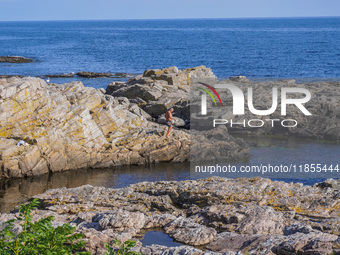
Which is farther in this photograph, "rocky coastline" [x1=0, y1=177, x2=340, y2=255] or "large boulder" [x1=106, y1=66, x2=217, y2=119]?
"large boulder" [x1=106, y1=66, x2=217, y2=119]

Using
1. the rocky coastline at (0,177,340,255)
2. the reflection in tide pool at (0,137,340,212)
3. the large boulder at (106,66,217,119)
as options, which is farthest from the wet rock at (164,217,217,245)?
the large boulder at (106,66,217,119)

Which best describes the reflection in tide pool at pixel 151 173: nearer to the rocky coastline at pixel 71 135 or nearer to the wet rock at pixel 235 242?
the rocky coastline at pixel 71 135

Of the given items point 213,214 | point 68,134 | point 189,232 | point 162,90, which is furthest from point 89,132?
point 189,232

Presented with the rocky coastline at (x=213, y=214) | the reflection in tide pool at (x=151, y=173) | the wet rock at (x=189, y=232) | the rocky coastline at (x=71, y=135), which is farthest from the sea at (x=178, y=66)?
the wet rock at (x=189, y=232)

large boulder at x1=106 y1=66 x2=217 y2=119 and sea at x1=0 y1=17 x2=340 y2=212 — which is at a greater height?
large boulder at x1=106 y1=66 x2=217 y2=119

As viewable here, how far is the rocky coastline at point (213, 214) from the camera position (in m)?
14.5

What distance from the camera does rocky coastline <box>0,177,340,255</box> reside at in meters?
14.5

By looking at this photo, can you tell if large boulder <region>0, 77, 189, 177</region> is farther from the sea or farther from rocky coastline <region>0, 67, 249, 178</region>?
the sea

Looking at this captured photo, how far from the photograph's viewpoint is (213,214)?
1795 centimetres

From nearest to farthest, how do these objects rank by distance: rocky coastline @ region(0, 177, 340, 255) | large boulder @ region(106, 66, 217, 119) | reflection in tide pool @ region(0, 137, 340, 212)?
rocky coastline @ region(0, 177, 340, 255) → reflection in tide pool @ region(0, 137, 340, 212) → large boulder @ region(106, 66, 217, 119)

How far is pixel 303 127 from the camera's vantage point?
4166 cm

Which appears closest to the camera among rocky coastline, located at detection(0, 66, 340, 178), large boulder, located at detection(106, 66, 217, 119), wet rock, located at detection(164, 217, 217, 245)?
wet rock, located at detection(164, 217, 217, 245)

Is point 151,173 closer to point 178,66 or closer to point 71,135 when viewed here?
point 71,135

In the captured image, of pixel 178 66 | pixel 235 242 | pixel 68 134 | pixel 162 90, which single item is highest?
pixel 235 242
